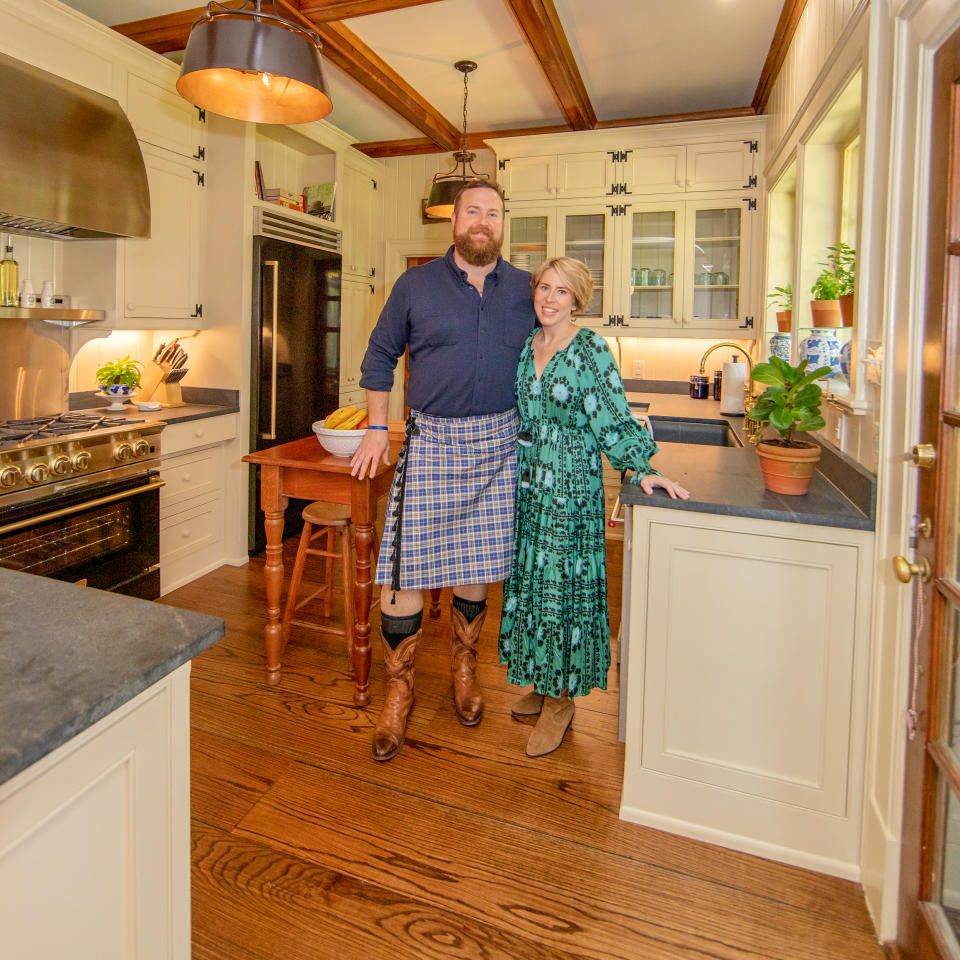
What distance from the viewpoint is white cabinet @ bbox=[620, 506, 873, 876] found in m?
1.66

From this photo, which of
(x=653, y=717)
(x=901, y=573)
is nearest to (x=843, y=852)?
(x=653, y=717)

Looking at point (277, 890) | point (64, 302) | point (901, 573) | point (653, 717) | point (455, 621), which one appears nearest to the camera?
point (901, 573)

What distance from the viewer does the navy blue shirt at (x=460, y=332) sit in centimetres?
215

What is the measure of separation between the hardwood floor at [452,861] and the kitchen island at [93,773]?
69 centimetres

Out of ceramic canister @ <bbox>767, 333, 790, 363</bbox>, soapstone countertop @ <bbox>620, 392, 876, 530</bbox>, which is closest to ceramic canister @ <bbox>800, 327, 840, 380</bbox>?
soapstone countertop @ <bbox>620, 392, 876, 530</bbox>

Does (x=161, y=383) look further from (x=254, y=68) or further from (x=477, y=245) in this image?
(x=477, y=245)

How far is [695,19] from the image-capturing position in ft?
10.9

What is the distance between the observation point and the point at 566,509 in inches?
80.3

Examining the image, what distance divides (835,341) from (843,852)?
5.25 ft

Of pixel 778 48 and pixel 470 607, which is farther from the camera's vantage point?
pixel 778 48

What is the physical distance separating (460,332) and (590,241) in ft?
9.83

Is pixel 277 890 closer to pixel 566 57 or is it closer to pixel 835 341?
pixel 835 341

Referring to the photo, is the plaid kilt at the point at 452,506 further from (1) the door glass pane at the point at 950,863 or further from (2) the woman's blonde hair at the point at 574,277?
(1) the door glass pane at the point at 950,863

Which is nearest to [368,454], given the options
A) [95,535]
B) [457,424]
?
[457,424]
